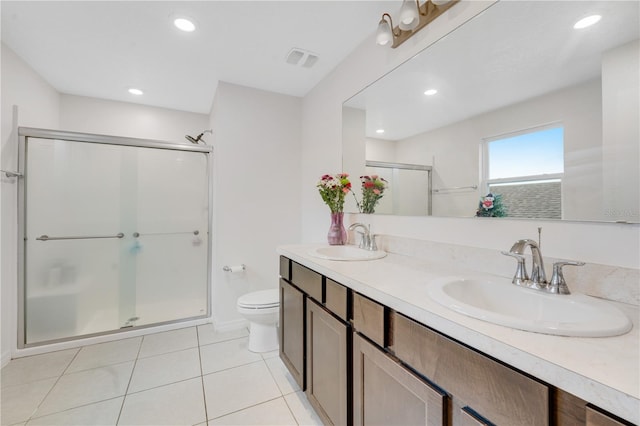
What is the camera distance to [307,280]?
4.72 feet

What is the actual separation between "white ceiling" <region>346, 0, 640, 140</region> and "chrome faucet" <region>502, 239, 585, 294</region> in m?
0.58

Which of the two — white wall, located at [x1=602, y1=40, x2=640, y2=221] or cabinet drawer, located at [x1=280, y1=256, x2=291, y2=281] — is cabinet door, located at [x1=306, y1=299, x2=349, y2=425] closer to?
cabinet drawer, located at [x1=280, y1=256, x2=291, y2=281]

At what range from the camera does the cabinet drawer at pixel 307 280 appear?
4.35 ft

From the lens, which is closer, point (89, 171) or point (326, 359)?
point (326, 359)

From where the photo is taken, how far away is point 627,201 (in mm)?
798

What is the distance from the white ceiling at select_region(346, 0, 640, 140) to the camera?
2.83 ft

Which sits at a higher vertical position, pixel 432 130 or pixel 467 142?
pixel 432 130

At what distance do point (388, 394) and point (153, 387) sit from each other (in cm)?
159

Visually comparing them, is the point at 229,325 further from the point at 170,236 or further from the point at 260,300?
the point at 170,236

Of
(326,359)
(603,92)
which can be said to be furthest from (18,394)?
(603,92)

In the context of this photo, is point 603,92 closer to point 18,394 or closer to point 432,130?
point 432,130

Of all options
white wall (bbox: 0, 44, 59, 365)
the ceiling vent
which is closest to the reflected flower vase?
the ceiling vent

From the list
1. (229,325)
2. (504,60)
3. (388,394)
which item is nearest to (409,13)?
(504,60)

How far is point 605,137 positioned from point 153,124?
12.2ft
